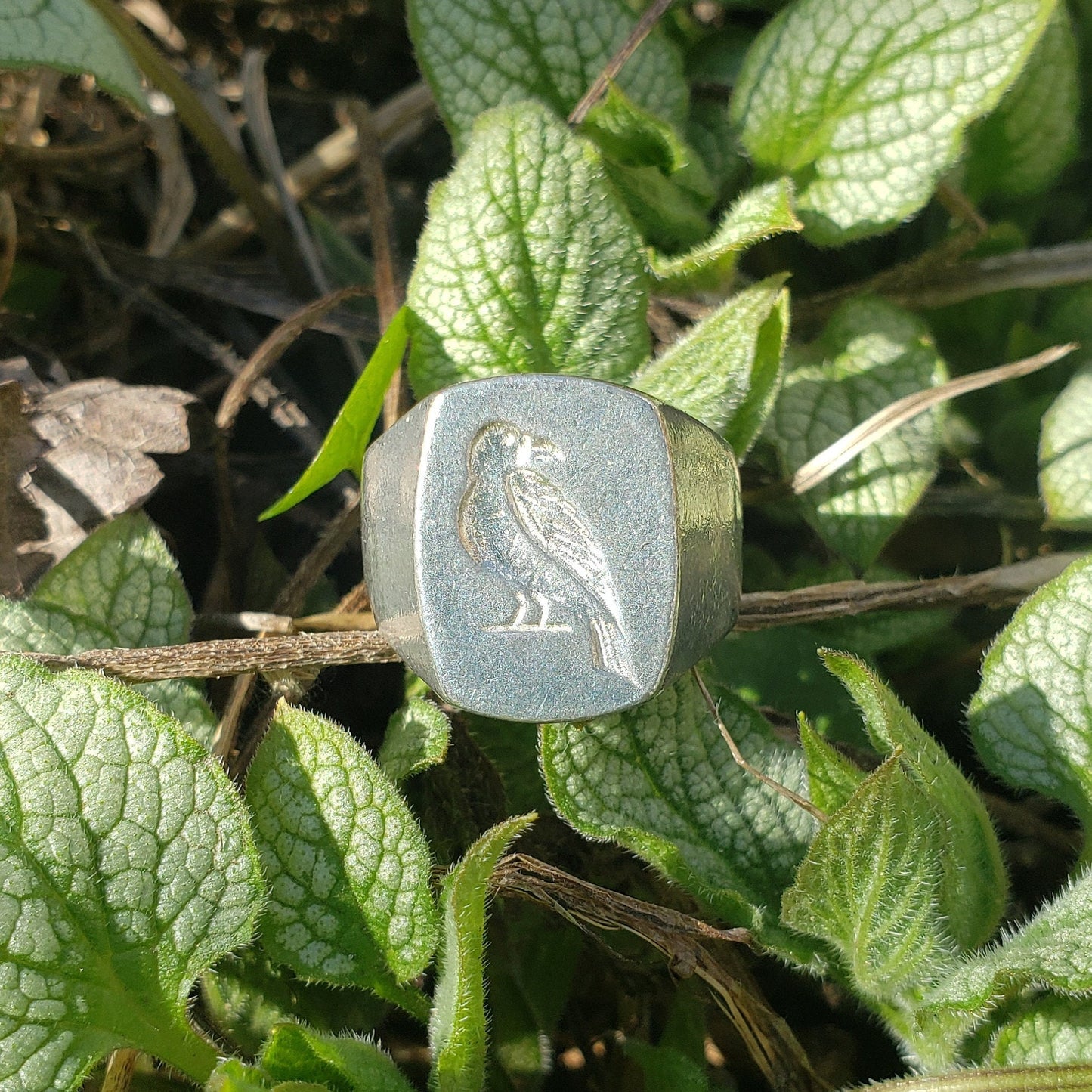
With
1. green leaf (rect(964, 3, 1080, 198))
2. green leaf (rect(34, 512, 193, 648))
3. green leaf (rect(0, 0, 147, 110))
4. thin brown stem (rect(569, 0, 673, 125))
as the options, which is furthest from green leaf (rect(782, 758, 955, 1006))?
green leaf (rect(0, 0, 147, 110))

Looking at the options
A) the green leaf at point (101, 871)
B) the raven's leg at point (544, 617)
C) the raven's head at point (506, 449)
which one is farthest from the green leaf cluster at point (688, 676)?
the raven's head at point (506, 449)

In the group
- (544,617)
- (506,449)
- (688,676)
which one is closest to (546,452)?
(506,449)

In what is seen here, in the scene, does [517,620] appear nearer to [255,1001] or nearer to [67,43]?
[255,1001]

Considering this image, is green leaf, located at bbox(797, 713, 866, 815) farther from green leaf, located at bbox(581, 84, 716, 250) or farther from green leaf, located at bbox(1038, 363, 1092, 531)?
green leaf, located at bbox(581, 84, 716, 250)

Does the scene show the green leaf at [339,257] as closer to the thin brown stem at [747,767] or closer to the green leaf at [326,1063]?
the thin brown stem at [747,767]

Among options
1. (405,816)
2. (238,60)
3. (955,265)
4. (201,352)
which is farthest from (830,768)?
(238,60)
